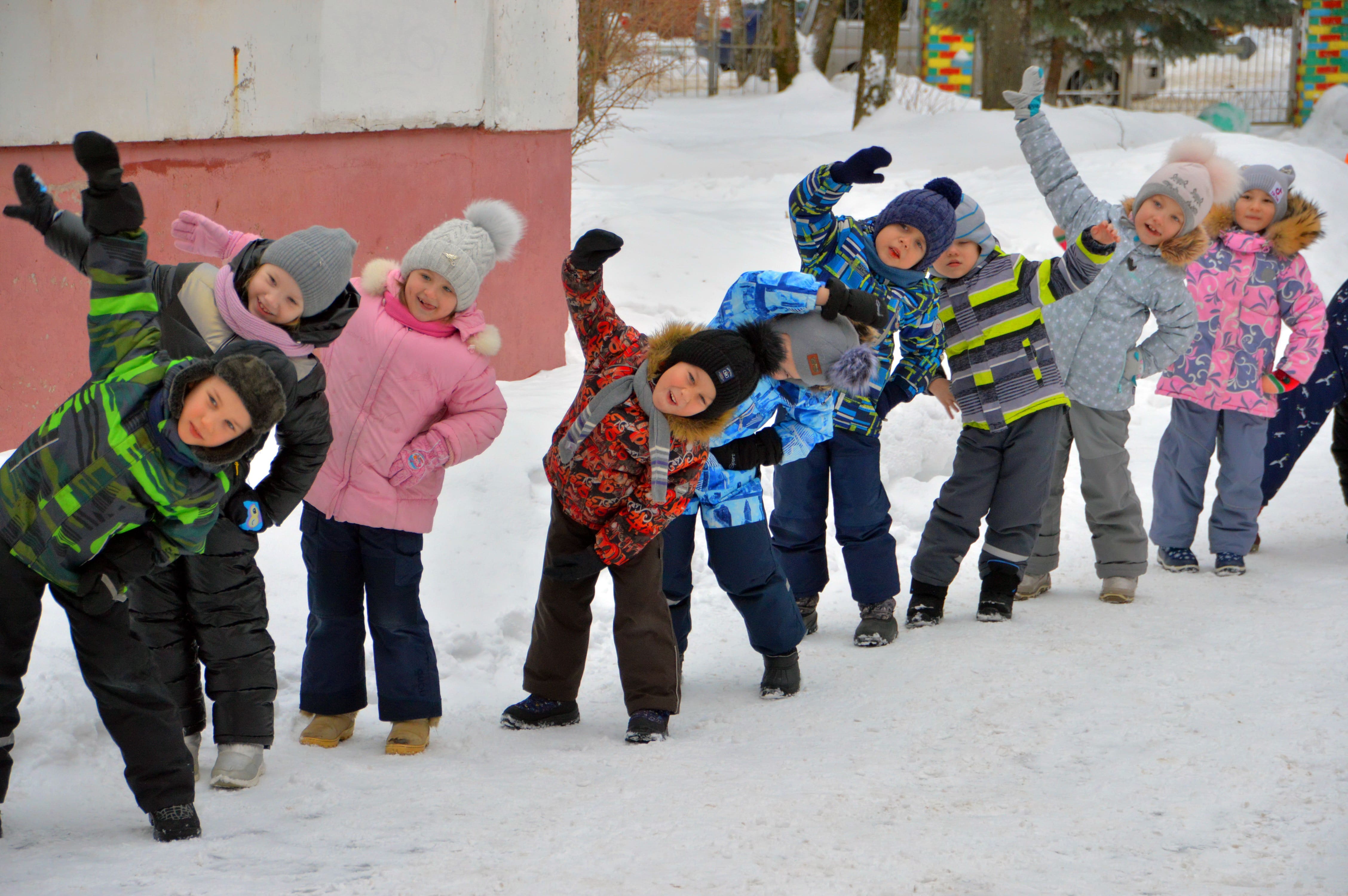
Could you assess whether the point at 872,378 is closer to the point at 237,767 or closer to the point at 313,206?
the point at 237,767

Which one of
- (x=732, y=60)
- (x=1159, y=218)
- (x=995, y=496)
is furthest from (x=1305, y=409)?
(x=732, y=60)

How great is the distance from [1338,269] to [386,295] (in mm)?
9163

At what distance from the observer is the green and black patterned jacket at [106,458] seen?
2.67 m

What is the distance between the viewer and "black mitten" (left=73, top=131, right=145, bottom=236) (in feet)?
8.80

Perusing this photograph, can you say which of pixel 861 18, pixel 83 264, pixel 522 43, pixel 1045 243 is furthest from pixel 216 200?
pixel 861 18

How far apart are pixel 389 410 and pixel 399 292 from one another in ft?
1.13

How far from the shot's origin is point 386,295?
140 inches

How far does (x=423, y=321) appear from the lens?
3.48 metres

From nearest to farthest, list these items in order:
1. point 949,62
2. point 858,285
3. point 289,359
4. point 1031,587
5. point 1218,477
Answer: point 289,359
point 858,285
point 1031,587
point 1218,477
point 949,62

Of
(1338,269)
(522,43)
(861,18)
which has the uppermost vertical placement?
(861,18)

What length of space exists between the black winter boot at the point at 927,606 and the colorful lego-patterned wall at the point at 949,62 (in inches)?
805

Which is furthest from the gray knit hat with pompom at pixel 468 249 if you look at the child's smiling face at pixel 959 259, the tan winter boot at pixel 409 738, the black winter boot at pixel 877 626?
the black winter boot at pixel 877 626

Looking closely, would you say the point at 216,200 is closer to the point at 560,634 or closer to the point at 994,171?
the point at 560,634

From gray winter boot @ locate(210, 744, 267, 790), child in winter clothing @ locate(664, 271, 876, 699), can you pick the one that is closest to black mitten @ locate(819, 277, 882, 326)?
child in winter clothing @ locate(664, 271, 876, 699)
